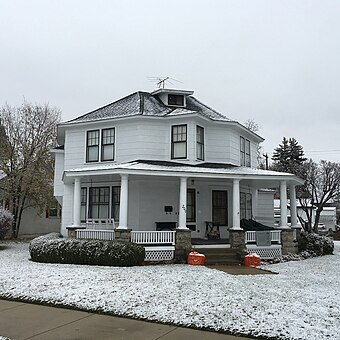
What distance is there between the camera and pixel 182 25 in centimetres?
1377

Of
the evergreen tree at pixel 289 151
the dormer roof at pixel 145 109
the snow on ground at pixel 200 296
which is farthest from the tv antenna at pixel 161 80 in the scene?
the evergreen tree at pixel 289 151

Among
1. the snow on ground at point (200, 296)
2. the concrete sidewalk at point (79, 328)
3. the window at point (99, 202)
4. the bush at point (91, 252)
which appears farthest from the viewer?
the window at point (99, 202)

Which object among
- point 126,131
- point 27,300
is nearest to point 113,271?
point 27,300

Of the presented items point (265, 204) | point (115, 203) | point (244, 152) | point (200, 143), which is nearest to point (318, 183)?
point (265, 204)

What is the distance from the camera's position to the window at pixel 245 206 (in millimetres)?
19188

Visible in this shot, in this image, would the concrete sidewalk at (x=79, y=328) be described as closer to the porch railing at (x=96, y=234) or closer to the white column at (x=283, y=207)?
the porch railing at (x=96, y=234)

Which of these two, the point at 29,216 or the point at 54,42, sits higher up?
the point at 54,42

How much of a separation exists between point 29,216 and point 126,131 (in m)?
17.7

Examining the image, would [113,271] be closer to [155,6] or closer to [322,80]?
[155,6]

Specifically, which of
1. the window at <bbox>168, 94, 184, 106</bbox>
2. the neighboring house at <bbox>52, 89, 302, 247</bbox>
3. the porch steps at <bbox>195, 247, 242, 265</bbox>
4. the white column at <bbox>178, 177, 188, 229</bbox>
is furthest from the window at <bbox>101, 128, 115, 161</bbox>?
the porch steps at <bbox>195, 247, 242, 265</bbox>

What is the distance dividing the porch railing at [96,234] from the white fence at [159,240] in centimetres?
104

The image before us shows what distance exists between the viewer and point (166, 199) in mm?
17484

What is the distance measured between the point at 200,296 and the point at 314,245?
37.7 feet

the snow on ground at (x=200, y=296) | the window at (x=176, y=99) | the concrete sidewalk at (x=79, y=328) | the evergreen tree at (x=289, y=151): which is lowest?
the concrete sidewalk at (x=79, y=328)
